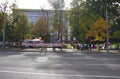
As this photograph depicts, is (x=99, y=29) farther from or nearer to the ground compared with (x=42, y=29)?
nearer to the ground

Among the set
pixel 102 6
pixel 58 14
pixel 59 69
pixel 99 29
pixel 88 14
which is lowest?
pixel 59 69

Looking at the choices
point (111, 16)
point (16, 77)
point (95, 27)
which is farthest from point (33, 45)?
point (16, 77)

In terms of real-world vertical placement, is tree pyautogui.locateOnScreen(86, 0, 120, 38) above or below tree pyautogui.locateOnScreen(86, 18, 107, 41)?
above

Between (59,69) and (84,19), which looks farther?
(84,19)

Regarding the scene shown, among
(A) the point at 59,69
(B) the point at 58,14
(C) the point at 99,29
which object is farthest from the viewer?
(B) the point at 58,14

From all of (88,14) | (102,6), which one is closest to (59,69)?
(88,14)

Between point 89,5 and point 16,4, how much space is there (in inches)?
522

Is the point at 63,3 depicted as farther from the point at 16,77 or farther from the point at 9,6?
the point at 16,77

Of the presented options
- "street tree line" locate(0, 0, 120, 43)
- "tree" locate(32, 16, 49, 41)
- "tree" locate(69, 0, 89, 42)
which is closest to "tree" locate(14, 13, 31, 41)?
"street tree line" locate(0, 0, 120, 43)

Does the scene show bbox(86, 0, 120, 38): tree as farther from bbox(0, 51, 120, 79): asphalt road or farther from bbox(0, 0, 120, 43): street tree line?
bbox(0, 51, 120, 79): asphalt road

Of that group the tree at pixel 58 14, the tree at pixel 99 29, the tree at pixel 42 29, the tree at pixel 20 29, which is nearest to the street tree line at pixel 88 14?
the tree at pixel 99 29

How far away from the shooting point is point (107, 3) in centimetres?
5778

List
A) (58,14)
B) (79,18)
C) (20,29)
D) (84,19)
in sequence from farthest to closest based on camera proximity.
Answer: (20,29)
(58,14)
(84,19)
(79,18)

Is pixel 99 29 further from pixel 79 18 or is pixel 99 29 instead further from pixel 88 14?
pixel 88 14
